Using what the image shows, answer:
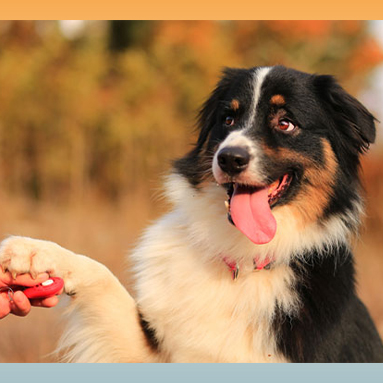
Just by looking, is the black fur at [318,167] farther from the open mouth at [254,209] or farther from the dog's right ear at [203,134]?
the open mouth at [254,209]

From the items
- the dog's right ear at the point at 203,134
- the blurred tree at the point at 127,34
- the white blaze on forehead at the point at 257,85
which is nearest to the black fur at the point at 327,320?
the dog's right ear at the point at 203,134

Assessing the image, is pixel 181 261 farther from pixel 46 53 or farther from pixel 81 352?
pixel 46 53

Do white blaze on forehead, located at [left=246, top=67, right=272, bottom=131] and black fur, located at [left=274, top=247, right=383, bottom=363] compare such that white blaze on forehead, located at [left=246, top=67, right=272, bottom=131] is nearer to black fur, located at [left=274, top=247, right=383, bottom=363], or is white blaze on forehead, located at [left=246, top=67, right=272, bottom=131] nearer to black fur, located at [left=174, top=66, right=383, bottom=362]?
black fur, located at [left=174, top=66, right=383, bottom=362]

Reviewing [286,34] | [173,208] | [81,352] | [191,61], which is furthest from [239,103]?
[286,34]

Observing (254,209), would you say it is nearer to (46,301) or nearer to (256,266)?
(256,266)

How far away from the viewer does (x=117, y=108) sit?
12695mm

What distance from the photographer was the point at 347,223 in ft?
12.1

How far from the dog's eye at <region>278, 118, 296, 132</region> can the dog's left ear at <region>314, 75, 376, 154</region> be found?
35 centimetres

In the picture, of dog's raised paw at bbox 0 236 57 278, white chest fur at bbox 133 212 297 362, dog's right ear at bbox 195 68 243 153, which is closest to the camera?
dog's raised paw at bbox 0 236 57 278

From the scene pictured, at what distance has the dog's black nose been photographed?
10.7ft

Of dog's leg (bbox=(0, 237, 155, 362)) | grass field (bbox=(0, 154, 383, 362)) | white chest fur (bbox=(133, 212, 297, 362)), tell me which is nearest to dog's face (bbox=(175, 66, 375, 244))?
white chest fur (bbox=(133, 212, 297, 362))

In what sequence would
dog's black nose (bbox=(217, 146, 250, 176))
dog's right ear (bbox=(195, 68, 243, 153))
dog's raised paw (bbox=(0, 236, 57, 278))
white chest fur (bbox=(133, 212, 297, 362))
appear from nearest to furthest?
dog's raised paw (bbox=(0, 236, 57, 278)), dog's black nose (bbox=(217, 146, 250, 176)), white chest fur (bbox=(133, 212, 297, 362)), dog's right ear (bbox=(195, 68, 243, 153))

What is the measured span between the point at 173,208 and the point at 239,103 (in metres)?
0.87

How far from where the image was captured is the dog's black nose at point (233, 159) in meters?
3.27
